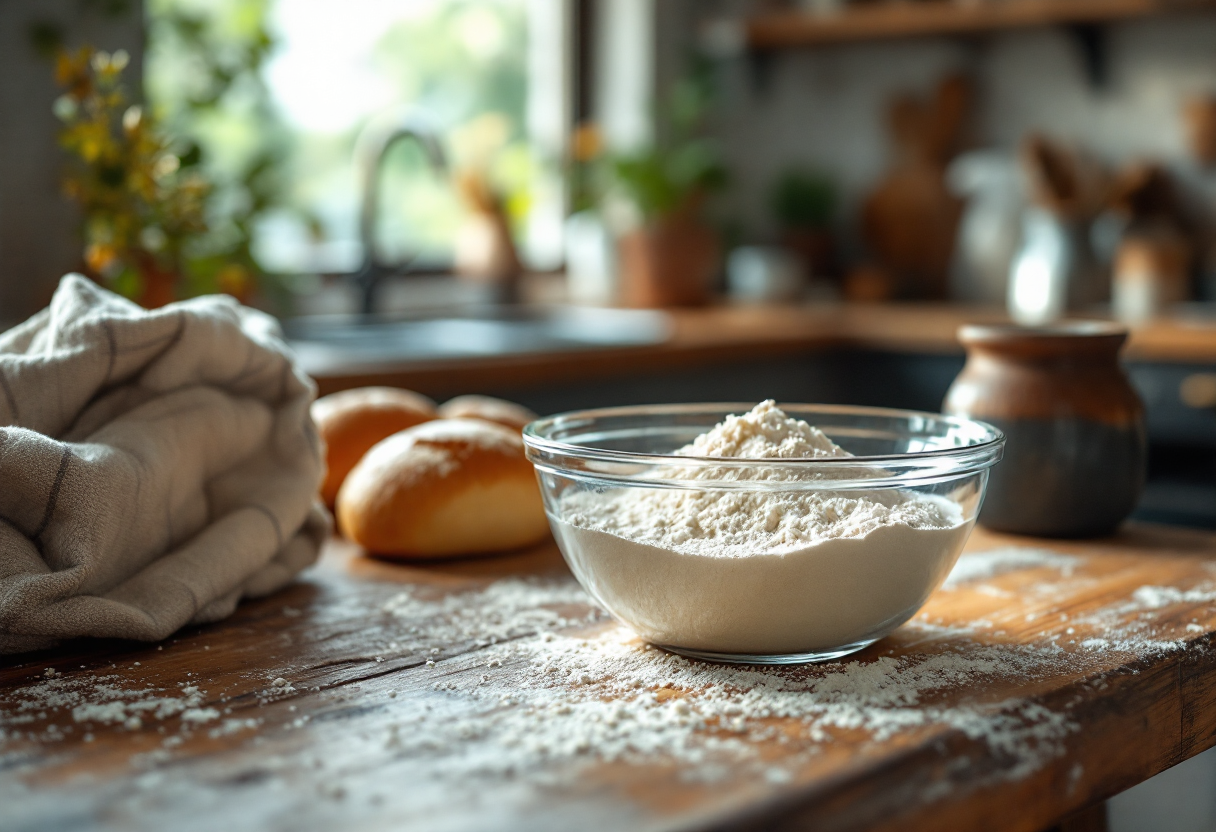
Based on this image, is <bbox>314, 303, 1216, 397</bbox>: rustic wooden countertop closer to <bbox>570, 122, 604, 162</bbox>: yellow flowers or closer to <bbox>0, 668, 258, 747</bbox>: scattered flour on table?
<bbox>570, 122, 604, 162</bbox>: yellow flowers

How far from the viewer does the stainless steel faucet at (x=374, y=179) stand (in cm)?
242

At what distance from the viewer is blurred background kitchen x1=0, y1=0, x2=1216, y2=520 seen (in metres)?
2.30

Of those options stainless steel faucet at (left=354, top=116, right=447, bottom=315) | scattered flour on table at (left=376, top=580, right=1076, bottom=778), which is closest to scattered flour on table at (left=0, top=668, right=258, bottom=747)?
scattered flour on table at (left=376, top=580, right=1076, bottom=778)

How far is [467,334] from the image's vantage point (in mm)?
2748

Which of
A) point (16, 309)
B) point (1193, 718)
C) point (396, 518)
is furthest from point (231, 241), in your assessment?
point (1193, 718)

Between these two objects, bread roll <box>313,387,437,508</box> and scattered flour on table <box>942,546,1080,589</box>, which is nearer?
scattered flour on table <box>942,546,1080,589</box>

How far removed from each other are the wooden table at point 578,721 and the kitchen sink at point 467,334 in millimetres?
1200

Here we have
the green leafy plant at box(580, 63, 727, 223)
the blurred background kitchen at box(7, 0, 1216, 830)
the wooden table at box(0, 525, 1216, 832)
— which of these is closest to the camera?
the wooden table at box(0, 525, 1216, 832)

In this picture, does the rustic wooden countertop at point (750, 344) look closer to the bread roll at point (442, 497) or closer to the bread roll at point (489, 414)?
the bread roll at point (489, 414)

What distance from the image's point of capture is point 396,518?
923 millimetres

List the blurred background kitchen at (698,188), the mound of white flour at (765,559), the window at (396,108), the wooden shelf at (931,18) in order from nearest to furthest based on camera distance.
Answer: the mound of white flour at (765,559), the blurred background kitchen at (698,188), the window at (396,108), the wooden shelf at (931,18)

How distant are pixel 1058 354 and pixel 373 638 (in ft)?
1.98

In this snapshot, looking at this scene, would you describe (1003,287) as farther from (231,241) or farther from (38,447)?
(38,447)

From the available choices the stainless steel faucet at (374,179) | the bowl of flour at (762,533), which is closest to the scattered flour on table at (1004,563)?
the bowl of flour at (762,533)
